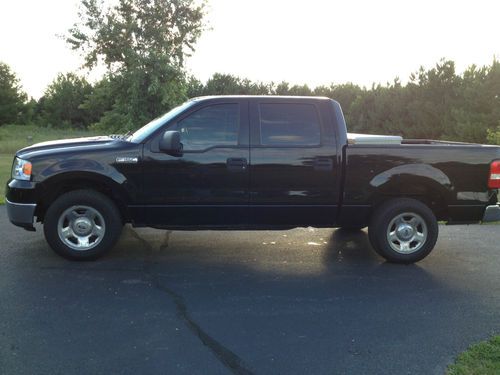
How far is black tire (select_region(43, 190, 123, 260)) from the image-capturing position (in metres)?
5.84

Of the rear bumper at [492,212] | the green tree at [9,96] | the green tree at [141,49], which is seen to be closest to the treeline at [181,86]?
Answer: the green tree at [141,49]

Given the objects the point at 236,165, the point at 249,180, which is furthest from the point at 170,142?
the point at 249,180

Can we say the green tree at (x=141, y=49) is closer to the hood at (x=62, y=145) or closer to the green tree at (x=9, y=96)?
the hood at (x=62, y=145)

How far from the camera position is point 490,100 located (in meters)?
22.3

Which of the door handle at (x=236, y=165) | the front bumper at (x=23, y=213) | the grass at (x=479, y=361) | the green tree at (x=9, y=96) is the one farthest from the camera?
the green tree at (x=9, y=96)

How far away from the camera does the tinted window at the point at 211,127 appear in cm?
595

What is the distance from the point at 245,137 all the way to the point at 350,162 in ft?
4.14

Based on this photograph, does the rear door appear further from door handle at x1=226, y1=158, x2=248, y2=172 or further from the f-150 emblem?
the f-150 emblem

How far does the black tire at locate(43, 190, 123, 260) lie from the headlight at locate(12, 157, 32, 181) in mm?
430

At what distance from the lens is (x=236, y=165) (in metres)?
5.93

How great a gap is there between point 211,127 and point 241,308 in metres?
2.29

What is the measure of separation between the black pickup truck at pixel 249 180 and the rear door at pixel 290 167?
0.04 feet

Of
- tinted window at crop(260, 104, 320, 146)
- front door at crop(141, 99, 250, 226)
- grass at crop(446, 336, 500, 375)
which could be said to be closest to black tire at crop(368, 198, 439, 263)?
tinted window at crop(260, 104, 320, 146)

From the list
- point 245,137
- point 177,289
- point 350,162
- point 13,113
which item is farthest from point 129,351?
point 13,113
